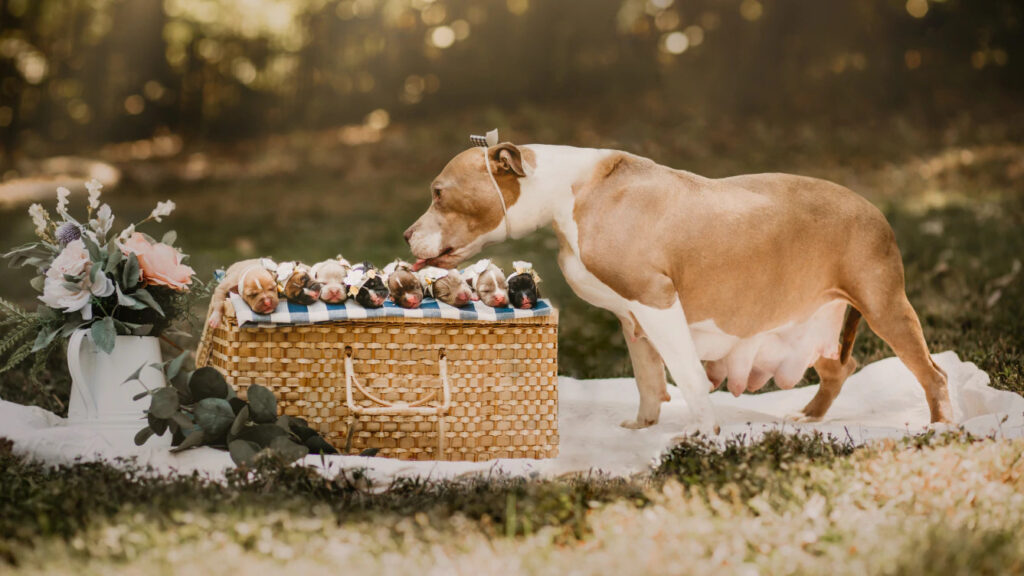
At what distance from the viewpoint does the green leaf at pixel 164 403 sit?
3078 mm

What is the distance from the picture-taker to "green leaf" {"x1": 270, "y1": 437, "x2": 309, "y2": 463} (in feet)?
9.54

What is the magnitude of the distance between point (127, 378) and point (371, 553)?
1.45 meters

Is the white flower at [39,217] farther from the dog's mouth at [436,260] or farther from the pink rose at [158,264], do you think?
the dog's mouth at [436,260]

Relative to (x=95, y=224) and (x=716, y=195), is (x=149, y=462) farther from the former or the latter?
(x=716, y=195)

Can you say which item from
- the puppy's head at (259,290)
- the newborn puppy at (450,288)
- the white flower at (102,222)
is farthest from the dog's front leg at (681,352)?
the white flower at (102,222)

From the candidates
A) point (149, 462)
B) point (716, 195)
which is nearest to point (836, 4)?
point (716, 195)

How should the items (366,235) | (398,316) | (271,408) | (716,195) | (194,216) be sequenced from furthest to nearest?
(194,216) < (366,235) < (716,195) < (398,316) < (271,408)

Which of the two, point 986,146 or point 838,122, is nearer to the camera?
point 986,146

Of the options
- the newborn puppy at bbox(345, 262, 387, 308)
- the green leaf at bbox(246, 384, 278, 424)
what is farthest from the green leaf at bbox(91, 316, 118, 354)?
the newborn puppy at bbox(345, 262, 387, 308)

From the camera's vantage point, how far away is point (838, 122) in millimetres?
11758

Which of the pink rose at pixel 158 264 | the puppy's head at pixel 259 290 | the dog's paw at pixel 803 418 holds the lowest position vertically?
the dog's paw at pixel 803 418

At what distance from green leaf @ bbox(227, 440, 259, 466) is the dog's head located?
957 mm

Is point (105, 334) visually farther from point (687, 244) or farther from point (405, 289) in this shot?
point (687, 244)

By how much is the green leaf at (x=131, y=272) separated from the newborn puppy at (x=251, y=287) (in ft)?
0.91
